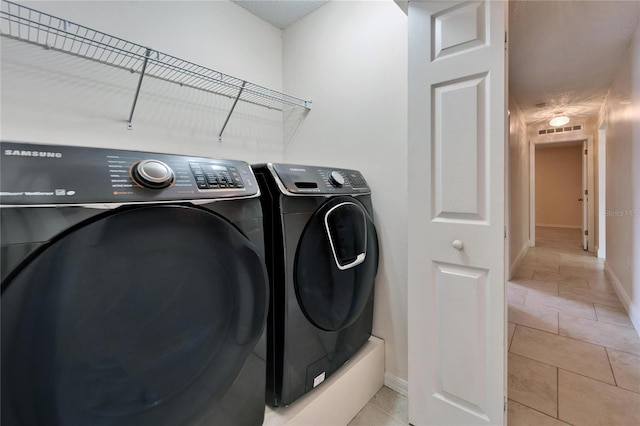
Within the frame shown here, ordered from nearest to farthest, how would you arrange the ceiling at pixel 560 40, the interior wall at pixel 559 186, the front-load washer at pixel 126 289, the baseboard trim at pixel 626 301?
the front-load washer at pixel 126 289 → the ceiling at pixel 560 40 → the baseboard trim at pixel 626 301 → the interior wall at pixel 559 186

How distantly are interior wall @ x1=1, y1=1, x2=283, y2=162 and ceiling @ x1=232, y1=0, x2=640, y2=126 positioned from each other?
30cm

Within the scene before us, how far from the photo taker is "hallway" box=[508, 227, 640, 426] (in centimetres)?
137

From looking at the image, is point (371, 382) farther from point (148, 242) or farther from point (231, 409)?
point (148, 242)

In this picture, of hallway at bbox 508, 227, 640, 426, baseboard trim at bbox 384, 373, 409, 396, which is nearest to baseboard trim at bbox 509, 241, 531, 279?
hallway at bbox 508, 227, 640, 426

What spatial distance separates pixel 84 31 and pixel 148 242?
113 centimetres

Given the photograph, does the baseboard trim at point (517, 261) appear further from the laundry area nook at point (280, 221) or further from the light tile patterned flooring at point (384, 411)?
the light tile patterned flooring at point (384, 411)

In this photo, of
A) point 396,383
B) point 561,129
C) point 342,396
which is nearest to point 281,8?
point 342,396

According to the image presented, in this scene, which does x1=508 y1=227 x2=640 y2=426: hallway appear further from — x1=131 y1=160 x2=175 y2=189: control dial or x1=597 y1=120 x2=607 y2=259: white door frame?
x1=131 y1=160 x2=175 y2=189: control dial

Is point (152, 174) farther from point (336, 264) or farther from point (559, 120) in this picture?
point (559, 120)

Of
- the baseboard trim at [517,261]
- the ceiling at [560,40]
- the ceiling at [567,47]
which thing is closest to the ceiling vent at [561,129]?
the ceiling at [567,47]

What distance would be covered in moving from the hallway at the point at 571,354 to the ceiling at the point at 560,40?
2.06 meters

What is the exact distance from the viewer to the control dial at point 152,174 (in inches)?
24.4

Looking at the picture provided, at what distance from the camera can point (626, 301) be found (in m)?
2.45

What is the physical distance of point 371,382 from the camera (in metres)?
1.41
